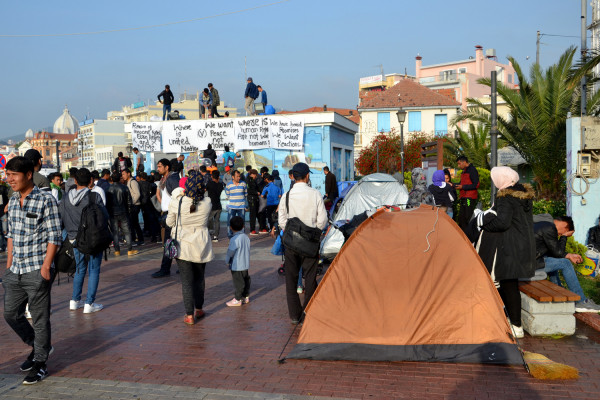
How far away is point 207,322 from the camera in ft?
23.5

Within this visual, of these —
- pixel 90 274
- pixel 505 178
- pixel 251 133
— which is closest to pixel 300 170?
pixel 505 178

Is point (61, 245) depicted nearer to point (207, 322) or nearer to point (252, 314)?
point (207, 322)

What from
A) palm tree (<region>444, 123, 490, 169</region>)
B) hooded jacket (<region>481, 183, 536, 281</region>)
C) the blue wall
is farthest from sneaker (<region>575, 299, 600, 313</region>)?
palm tree (<region>444, 123, 490, 169</region>)

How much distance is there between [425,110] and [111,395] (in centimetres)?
4644

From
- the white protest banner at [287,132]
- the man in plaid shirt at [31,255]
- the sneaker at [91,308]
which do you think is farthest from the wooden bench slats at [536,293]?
the white protest banner at [287,132]

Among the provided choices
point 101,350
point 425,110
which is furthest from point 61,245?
point 425,110

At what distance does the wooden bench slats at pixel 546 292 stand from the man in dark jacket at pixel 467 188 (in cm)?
571

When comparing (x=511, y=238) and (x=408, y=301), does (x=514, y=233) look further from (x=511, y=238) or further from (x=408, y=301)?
(x=408, y=301)

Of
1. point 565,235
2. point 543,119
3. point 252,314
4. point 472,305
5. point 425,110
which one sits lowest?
point 252,314

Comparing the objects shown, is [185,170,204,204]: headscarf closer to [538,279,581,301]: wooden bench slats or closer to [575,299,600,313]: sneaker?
[538,279,581,301]: wooden bench slats

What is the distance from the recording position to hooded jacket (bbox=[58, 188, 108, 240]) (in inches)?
307

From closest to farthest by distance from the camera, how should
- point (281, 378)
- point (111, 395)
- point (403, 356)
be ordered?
point (111, 395) → point (281, 378) → point (403, 356)

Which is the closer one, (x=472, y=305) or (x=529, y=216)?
(x=472, y=305)

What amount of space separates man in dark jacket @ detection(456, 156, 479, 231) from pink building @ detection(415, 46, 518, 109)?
161ft
